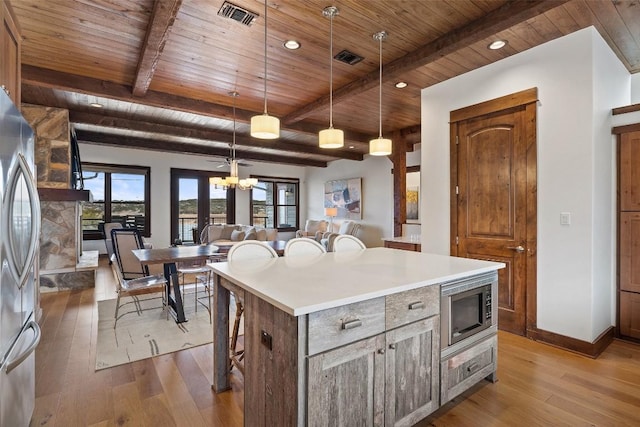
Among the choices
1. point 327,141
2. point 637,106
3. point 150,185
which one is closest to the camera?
point 327,141

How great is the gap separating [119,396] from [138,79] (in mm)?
3006

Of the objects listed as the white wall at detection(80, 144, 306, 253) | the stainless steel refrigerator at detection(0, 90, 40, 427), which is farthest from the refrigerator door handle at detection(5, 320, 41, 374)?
the white wall at detection(80, 144, 306, 253)

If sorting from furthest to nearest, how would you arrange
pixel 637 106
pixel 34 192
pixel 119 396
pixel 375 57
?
pixel 375 57, pixel 637 106, pixel 119 396, pixel 34 192

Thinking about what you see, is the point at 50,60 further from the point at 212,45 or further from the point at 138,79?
the point at 212,45

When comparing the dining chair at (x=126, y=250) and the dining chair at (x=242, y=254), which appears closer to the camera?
the dining chair at (x=242, y=254)

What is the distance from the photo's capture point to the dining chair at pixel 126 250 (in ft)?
12.5

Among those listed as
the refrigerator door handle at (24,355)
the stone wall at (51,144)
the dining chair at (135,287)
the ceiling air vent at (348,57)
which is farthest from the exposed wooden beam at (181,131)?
the refrigerator door handle at (24,355)

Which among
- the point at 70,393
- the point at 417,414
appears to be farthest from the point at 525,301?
the point at 70,393

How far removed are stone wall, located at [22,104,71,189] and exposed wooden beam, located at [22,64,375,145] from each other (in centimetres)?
133

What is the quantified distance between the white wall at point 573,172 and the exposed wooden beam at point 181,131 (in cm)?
494

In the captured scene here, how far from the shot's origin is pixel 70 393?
7.06 feet

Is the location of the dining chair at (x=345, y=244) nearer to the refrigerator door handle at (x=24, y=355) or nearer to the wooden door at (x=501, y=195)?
the wooden door at (x=501, y=195)

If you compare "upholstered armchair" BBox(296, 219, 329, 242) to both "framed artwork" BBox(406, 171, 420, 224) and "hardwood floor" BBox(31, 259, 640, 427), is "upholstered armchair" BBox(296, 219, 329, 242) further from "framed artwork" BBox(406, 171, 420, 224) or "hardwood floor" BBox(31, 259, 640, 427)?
"hardwood floor" BBox(31, 259, 640, 427)

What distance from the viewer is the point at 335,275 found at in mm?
1848
